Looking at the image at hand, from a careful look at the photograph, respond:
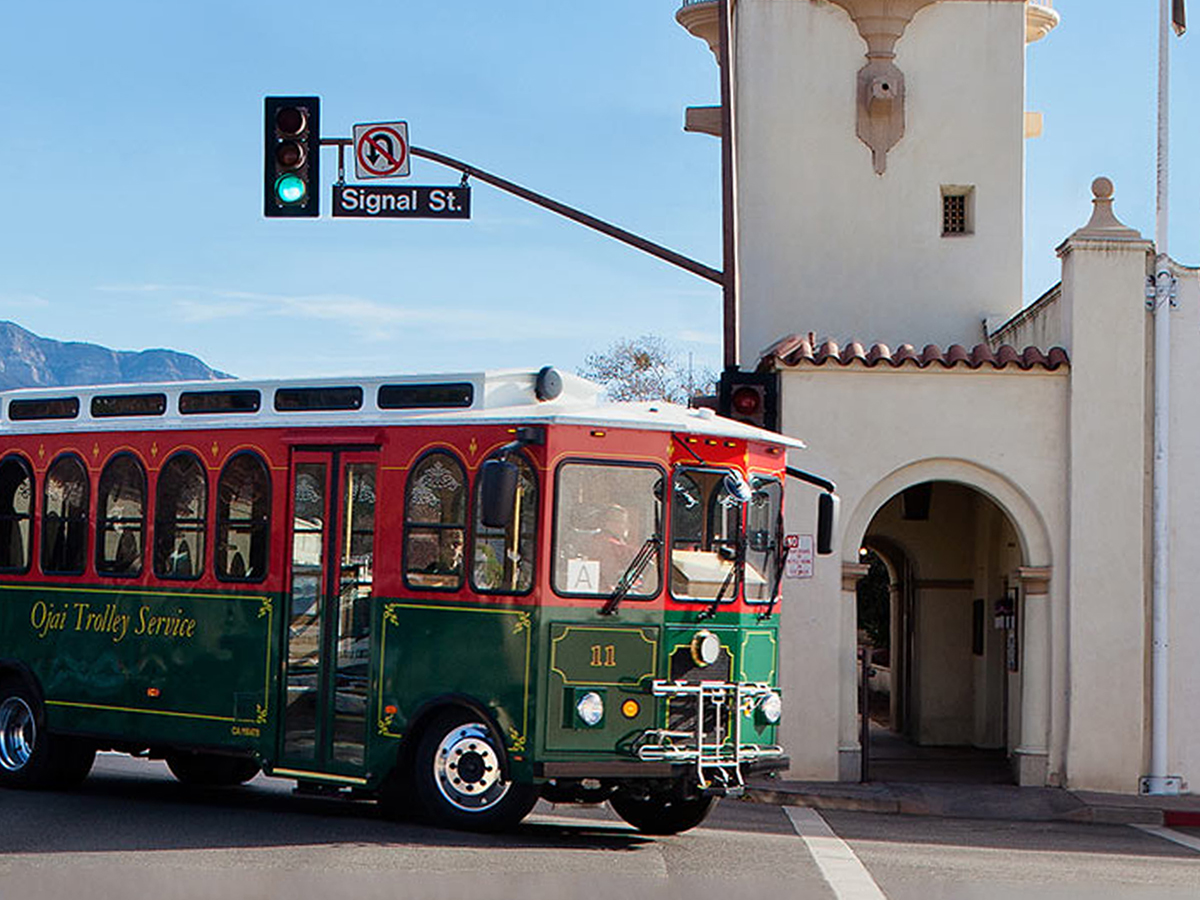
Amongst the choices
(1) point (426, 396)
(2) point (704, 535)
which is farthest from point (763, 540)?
(1) point (426, 396)

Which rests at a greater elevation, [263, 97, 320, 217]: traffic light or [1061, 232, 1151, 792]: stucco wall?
[263, 97, 320, 217]: traffic light

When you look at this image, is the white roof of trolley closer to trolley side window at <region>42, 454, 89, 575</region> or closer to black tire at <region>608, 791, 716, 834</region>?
trolley side window at <region>42, 454, 89, 575</region>

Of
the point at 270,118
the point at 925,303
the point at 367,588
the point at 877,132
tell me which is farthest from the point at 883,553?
the point at 367,588

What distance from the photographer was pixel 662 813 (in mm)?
13703

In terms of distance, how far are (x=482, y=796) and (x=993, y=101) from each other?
55.3 feet

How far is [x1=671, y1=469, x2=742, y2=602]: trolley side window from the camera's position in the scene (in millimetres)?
12906

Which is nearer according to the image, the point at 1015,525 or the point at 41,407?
the point at 41,407

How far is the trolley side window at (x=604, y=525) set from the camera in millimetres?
12555

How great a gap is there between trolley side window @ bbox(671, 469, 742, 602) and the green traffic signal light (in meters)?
6.00

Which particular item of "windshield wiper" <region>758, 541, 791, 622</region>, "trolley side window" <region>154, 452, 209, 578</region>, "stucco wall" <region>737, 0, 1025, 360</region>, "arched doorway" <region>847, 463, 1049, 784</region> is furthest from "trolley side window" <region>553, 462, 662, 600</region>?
"stucco wall" <region>737, 0, 1025, 360</region>


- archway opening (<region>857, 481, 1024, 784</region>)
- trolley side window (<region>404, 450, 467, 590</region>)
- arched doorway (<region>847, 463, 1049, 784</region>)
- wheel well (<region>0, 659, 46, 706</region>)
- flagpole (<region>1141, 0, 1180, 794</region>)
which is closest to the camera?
trolley side window (<region>404, 450, 467, 590</region>)

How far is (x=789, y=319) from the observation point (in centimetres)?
2609

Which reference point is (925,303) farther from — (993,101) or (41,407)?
(41,407)

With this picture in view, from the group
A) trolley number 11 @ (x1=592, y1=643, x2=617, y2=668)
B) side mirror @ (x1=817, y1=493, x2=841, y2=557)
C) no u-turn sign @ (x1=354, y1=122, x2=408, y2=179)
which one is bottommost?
trolley number 11 @ (x1=592, y1=643, x2=617, y2=668)
